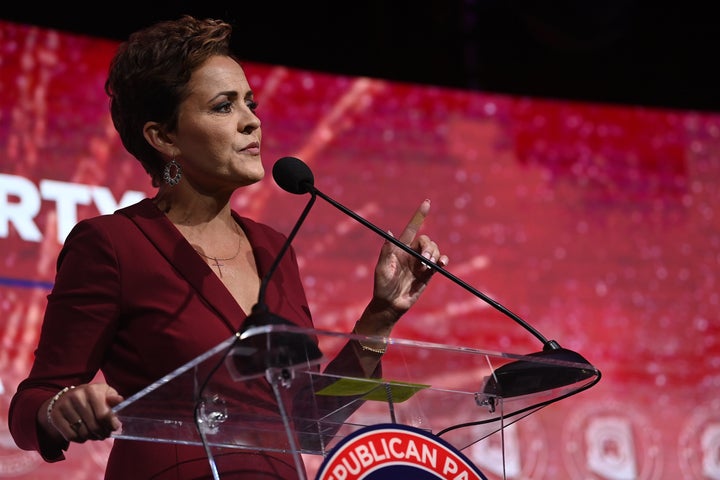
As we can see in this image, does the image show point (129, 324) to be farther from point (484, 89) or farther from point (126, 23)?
point (484, 89)

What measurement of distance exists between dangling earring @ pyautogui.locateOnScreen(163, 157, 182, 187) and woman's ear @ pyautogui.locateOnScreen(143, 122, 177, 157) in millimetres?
17

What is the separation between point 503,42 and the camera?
390 centimetres

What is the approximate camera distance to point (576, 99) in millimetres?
3840

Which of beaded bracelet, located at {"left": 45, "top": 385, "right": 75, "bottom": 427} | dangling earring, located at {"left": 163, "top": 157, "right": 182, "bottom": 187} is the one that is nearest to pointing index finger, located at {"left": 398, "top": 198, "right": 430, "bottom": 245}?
dangling earring, located at {"left": 163, "top": 157, "right": 182, "bottom": 187}

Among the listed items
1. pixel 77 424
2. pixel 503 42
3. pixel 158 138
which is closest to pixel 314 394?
pixel 77 424

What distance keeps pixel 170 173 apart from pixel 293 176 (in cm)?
33

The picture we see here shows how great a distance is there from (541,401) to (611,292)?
7.21 ft

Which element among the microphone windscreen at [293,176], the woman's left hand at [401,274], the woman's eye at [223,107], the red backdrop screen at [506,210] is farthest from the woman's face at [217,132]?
the red backdrop screen at [506,210]

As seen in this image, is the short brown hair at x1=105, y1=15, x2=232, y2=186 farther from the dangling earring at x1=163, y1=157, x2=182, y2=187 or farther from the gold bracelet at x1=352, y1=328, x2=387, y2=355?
the gold bracelet at x1=352, y1=328, x2=387, y2=355

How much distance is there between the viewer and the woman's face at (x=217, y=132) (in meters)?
1.69

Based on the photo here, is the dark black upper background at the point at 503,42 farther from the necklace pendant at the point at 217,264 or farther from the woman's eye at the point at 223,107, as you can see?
the necklace pendant at the point at 217,264

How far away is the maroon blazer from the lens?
1.40 meters

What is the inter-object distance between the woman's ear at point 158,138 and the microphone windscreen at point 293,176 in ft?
0.99

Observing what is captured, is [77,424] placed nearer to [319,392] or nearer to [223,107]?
[319,392]
